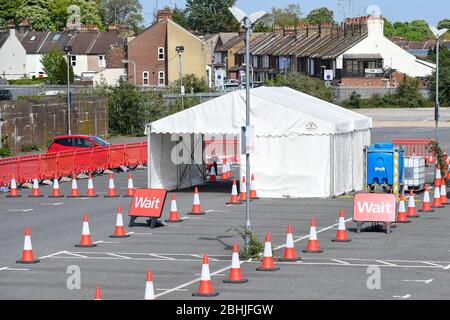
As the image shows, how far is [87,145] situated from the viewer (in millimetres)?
48281

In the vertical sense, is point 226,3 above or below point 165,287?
above

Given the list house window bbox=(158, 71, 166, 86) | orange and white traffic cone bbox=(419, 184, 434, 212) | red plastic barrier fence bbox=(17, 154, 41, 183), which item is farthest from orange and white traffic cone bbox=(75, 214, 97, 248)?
house window bbox=(158, 71, 166, 86)

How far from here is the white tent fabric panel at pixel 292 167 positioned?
35219 mm

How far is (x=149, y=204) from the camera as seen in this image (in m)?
28.7

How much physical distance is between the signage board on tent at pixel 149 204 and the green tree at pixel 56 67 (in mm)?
72645

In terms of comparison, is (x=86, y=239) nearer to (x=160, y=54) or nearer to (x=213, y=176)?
(x=213, y=176)

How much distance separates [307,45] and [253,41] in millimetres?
14685

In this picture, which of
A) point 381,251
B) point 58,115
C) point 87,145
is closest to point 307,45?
point 58,115

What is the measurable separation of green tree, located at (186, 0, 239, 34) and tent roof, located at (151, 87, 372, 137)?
452ft

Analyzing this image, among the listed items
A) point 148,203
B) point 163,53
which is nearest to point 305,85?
Result: point 163,53

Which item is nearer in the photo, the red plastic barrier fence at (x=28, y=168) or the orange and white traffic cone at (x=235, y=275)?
the orange and white traffic cone at (x=235, y=275)

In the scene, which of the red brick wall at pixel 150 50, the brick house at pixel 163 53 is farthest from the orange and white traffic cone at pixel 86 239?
the red brick wall at pixel 150 50

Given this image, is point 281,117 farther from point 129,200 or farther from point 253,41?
point 253,41

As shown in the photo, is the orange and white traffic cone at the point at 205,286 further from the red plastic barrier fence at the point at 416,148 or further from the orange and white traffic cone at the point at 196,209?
the red plastic barrier fence at the point at 416,148
